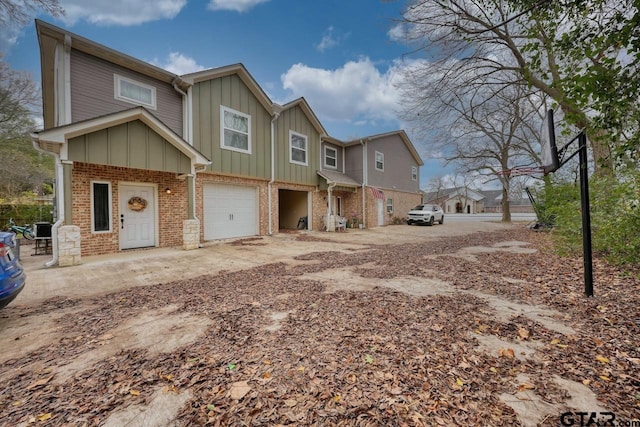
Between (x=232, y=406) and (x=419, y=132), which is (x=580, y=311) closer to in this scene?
(x=232, y=406)

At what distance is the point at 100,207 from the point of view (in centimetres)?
774

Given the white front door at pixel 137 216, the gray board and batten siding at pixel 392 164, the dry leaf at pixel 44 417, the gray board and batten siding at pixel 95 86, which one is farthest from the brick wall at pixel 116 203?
the gray board and batten siding at pixel 392 164

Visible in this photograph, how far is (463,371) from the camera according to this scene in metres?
2.16

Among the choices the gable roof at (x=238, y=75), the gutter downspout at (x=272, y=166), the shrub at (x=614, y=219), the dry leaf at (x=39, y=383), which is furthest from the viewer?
the gutter downspout at (x=272, y=166)

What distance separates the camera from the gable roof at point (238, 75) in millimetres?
9176

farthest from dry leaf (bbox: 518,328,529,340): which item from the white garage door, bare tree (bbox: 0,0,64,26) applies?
bare tree (bbox: 0,0,64,26)

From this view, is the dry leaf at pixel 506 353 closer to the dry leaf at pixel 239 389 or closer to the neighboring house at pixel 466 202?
the dry leaf at pixel 239 389

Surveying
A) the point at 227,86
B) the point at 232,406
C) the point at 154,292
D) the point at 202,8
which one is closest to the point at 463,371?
the point at 232,406

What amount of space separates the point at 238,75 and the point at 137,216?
670 cm

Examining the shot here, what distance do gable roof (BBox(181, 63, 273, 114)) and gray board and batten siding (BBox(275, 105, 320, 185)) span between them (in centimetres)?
120

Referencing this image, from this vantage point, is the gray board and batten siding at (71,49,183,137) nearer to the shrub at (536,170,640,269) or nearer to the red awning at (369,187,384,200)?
the shrub at (536,170,640,269)

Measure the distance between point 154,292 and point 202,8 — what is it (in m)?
11.8

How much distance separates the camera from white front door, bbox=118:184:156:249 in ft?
27.0

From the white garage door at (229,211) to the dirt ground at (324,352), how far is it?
5490 mm
